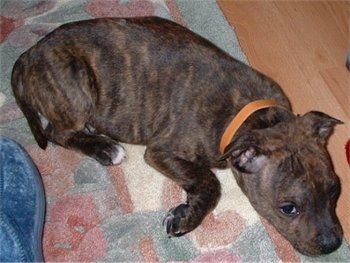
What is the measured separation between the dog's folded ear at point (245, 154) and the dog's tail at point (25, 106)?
1.09 meters

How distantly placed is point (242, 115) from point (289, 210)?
481 millimetres

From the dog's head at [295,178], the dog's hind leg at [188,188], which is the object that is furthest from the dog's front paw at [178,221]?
the dog's head at [295,178]

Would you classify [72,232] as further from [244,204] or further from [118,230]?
[244,204]

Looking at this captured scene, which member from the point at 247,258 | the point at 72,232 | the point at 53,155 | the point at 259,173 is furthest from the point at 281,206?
the point at 53,155

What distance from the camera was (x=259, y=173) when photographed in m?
2.56

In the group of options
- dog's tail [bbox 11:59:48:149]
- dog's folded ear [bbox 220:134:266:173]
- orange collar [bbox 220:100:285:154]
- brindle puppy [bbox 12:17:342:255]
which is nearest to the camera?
dog's folded ear [bbox 220:134:266:173]

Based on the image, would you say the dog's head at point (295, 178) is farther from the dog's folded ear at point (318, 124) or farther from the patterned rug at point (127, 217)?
the patterned rug at point (127, 217)

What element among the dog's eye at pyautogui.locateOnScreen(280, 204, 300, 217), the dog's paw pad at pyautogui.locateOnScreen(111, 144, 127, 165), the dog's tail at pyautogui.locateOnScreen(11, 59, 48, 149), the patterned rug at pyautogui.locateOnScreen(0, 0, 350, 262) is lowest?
the patterned rug at pyautogui.locateOnScreen(0, 0, 350, 262)

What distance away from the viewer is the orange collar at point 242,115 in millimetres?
2670

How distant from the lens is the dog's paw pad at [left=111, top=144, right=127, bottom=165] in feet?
10.3

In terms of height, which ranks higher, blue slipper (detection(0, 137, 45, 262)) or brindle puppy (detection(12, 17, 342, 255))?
brindle puppy (detection(12, 17, 342, 255))

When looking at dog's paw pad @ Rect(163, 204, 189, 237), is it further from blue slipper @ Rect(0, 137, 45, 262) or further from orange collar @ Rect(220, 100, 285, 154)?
blue slipper @ Rect(0, 137, 45, 262)

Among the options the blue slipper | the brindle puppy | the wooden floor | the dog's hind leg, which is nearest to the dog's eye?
the brindle puppy

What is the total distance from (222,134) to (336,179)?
57 cm
